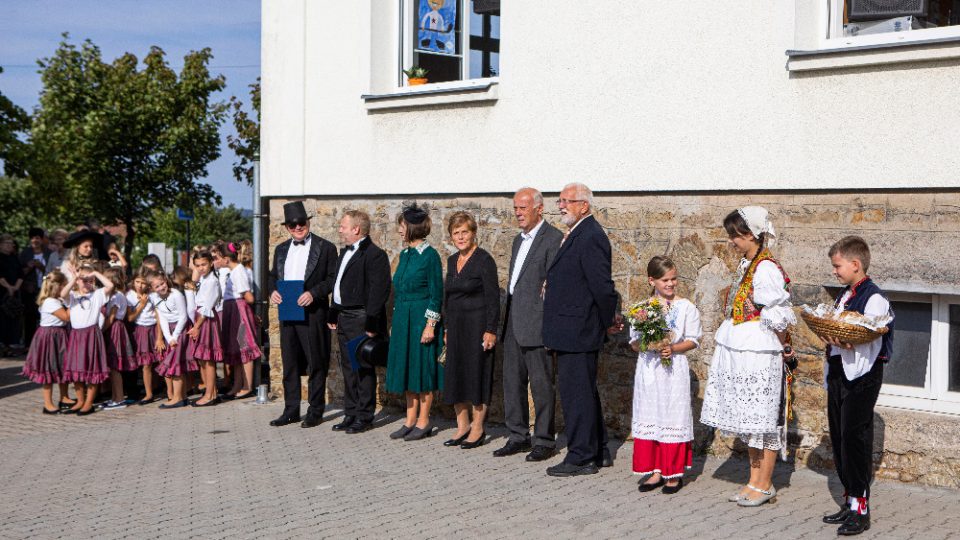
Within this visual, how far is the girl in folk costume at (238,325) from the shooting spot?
12555 mm

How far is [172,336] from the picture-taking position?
12250mm

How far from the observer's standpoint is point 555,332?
334 inches

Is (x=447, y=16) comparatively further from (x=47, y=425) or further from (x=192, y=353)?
(x=47, y=425)

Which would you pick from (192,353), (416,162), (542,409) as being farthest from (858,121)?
(192,353)

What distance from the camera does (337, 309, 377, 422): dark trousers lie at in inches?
412

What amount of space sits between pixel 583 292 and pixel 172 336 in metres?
5.63

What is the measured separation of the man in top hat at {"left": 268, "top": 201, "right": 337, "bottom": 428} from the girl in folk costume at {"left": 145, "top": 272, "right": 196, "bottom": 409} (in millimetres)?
1682

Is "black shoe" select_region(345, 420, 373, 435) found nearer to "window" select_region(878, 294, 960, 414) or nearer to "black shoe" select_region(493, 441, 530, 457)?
"black shoe" select_region(493, 441, 530, 457)

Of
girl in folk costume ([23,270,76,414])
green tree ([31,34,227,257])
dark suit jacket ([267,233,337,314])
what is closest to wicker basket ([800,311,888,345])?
dark suit jacket ([267,233,337,314])

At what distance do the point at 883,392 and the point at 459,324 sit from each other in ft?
11.1

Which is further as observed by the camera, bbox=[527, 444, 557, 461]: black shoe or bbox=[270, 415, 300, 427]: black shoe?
bbox=[270, 415, 300, 427]: black shoe

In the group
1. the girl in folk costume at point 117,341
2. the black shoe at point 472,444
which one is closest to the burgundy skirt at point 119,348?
the girl in folk costume at point 117,341

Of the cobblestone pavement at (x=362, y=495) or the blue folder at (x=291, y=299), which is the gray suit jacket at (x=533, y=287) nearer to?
the cobblestone pavement at (x=362, y=495)

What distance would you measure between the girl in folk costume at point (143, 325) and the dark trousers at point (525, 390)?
188 inches
